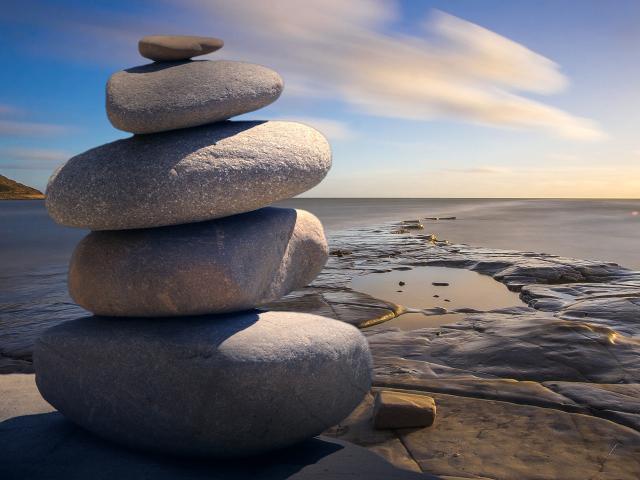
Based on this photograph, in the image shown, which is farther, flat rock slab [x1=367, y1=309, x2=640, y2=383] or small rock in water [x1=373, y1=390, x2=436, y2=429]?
flat rock slab [x1=367, y1=309, x2=640, y2=383]

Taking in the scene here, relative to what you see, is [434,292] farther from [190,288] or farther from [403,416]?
[190,288]

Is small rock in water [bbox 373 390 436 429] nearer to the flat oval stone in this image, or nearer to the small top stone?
the flat oval stone

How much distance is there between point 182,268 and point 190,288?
0.46 feet

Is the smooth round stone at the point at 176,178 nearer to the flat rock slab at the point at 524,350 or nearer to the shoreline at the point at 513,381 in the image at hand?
the shoreline at the point at 513,381

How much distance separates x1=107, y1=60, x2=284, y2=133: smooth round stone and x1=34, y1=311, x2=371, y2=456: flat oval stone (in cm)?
136

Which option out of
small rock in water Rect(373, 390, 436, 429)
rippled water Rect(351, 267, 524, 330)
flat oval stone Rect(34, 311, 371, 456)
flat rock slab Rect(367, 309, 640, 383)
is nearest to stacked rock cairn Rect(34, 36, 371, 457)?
flat oval stone Rect(34, 311, 371, 456)

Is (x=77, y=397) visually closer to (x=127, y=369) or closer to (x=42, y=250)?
(x=127, y=369)

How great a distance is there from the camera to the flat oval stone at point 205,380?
11.4ft

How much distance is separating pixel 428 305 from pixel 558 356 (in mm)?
3860

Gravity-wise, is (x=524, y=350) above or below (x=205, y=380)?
below

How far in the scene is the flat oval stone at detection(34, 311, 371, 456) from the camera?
3.47 meters

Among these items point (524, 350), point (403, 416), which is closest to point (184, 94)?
point (403, 416)

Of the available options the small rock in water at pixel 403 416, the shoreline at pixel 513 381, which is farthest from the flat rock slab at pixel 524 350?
the small rock in water at pixel 403 416

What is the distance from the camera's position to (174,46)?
13.8 ft
